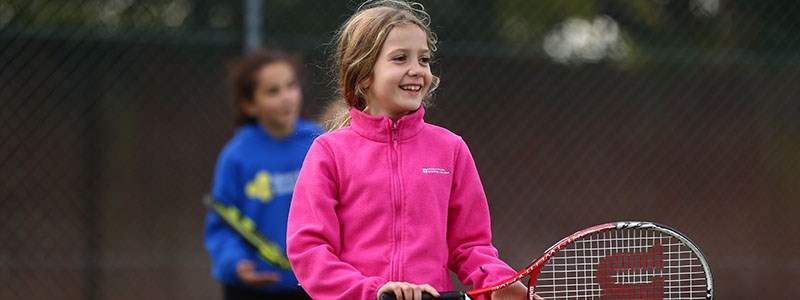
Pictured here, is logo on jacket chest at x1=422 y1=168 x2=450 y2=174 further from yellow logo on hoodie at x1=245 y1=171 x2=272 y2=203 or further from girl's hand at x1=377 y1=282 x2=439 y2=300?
yellow logo on hoodie at x1=245 y1=171 x2=272 y2=203

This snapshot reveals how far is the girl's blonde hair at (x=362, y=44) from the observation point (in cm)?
246

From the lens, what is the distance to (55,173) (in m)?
5.68

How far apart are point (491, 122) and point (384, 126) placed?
3.69 meters

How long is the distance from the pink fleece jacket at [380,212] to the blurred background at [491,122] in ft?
9.83

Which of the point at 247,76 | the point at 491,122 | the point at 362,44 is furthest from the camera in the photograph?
the point at 491,122

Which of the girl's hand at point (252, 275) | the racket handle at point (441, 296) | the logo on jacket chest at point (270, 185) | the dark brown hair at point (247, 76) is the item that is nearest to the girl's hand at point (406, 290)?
the racket handle at point (441, 296)

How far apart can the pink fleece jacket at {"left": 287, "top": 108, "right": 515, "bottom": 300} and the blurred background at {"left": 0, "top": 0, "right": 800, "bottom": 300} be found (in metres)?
3.00

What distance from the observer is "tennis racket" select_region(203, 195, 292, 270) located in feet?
13.4

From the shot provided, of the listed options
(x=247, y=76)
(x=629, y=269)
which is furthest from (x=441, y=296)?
(x=247, y=76)

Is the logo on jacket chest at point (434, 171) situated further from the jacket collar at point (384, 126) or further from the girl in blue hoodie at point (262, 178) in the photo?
the girl in blue hoodie at point (262, 178)

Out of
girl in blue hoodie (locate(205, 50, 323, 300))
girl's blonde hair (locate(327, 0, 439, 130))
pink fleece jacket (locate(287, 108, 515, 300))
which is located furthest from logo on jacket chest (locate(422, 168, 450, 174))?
girl in blue hoodie (locate(205, 50, 323, 300))

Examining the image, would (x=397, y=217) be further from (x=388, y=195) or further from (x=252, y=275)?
(x=252, y=275)

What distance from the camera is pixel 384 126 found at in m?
2.43

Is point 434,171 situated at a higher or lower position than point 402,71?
lower
